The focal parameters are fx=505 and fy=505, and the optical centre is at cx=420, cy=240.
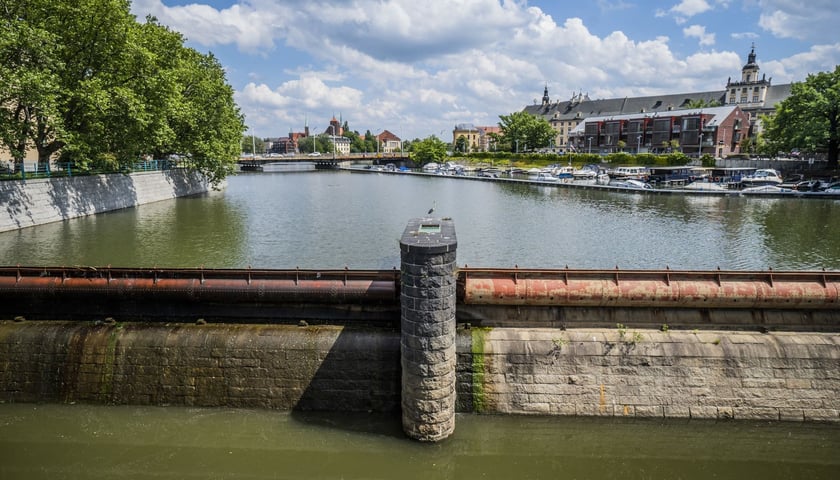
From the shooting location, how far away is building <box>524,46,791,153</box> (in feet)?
507

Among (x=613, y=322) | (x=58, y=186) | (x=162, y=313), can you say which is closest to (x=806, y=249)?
(x=613, y=322)

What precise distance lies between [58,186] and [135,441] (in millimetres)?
35897

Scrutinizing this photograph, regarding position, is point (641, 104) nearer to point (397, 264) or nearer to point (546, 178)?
point (546, 178)

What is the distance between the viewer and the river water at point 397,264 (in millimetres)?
13328

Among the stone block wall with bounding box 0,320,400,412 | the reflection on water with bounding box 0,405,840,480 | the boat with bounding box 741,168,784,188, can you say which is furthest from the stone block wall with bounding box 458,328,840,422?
the boat with bounding box 741,168,784,188

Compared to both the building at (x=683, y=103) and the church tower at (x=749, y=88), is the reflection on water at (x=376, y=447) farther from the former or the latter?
the church tower at (x=749, y=88)

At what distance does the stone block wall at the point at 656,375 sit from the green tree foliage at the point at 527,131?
137983 millimetres

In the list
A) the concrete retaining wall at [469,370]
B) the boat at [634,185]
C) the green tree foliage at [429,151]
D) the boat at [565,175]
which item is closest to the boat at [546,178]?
the boat at [565,175]

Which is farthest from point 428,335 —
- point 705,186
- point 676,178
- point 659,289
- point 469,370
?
point 676,178

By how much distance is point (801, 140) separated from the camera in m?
70.2

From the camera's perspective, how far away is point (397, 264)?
1130 inches

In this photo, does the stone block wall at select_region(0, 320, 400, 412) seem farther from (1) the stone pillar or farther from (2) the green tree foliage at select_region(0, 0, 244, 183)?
(2) the green tree foliage at select_region(0, 0, 244, 183)

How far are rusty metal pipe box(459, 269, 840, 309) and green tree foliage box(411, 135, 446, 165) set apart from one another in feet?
458

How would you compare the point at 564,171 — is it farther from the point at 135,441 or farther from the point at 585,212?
the point at 135,441
